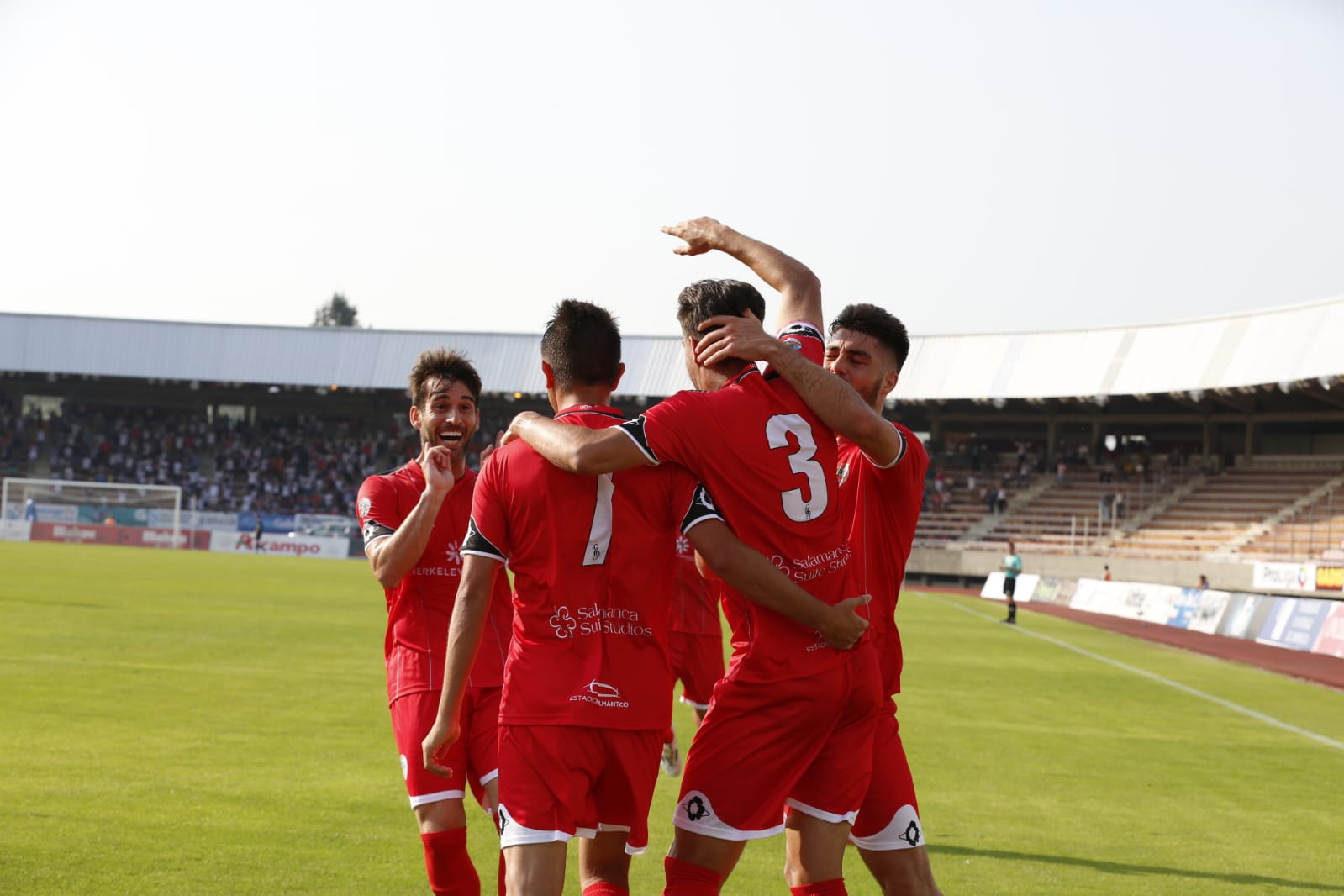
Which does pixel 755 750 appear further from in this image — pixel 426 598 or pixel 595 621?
pixel 426 598

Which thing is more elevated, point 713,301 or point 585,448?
point 713,301

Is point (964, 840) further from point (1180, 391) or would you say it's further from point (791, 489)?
point (1180, 391)

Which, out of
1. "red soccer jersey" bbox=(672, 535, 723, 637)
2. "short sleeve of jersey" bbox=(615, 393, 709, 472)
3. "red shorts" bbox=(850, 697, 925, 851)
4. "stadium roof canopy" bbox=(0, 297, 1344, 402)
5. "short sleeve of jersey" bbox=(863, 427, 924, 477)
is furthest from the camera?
"stadium roof canopy" bbox=(0, 297, 1344, 402)

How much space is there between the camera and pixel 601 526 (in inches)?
160

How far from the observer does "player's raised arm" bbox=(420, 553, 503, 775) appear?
4.14 metres

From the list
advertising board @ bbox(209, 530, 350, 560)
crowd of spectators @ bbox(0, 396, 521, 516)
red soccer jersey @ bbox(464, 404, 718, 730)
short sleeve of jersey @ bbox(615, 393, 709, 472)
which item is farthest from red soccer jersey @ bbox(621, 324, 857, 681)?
crowd of spectators @ bbox(0, 396, 521, 516)

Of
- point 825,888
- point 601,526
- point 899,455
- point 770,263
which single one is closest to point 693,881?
point 825,888

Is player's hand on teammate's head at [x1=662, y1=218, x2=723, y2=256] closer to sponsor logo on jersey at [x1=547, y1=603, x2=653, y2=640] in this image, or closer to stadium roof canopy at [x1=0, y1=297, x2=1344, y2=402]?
sponsor logo on jersey at [x1=547, y1=603, x2=653, y2=640]

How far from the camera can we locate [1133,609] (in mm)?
33656

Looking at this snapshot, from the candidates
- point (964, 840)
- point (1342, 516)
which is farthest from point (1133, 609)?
point (964, 840)

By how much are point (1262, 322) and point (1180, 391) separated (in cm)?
362

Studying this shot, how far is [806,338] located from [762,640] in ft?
3.30

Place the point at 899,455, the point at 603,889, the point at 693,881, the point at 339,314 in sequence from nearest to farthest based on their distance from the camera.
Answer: the point at 603,889
the point at 693,881
the point at 899,455
the point at 339,314

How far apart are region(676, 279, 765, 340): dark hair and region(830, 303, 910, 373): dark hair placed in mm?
771
